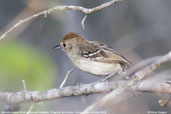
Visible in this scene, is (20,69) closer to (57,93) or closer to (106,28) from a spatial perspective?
(57,93)

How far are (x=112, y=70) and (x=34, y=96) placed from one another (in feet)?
5.63

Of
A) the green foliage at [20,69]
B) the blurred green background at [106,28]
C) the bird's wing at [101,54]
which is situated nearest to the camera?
the green foliage at [20,69]

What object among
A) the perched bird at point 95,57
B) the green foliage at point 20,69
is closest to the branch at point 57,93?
the green foliage at point 20,69

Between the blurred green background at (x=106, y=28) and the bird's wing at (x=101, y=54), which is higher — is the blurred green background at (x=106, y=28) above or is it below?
above

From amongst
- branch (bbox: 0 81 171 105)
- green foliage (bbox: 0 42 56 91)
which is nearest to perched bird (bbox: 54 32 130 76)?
branch (bbox: 0 81 171 105)

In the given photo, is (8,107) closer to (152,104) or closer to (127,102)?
(127,102)

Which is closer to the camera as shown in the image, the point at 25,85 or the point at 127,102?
the point at 25,85

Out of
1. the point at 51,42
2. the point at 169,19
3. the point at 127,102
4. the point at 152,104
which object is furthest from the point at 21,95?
the point at 169,19

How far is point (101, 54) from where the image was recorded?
6.37 meters

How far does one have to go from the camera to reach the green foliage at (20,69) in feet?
14.8

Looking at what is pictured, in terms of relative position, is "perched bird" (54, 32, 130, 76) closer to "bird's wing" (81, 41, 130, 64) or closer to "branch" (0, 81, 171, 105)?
"bird's wing" (81, 41, 130, 64)

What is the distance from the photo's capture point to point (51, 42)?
9.66 m

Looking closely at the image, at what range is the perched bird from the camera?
20.4 feet

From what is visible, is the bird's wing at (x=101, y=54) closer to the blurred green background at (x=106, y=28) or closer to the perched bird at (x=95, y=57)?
the perched bird at (x=95, y=57)
